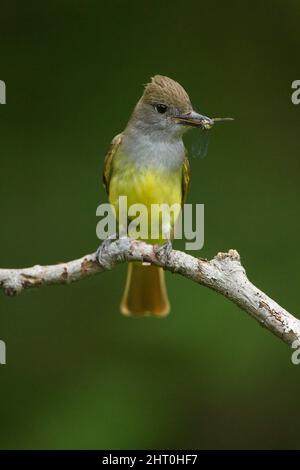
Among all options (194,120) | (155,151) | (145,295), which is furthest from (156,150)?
(145,295)

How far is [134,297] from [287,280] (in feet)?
3.11

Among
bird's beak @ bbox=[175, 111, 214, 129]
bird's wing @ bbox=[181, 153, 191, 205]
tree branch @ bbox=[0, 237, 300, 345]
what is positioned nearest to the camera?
tree branch @ bbox=[0, 237, 300, 345]

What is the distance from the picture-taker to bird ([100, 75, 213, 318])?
4301 mm

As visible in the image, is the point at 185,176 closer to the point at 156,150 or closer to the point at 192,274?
the point at 156,150

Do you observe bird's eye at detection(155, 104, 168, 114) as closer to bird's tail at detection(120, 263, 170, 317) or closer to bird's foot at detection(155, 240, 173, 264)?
bird's foot at detection(155, 240, 173, 264)

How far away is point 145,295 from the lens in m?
5.04

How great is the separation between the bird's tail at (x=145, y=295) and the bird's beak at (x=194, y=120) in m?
1.03

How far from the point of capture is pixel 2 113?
566cm

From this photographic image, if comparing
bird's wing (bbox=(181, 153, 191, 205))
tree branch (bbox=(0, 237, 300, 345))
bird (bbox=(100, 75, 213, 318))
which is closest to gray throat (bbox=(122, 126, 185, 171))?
bird (bbox=(100, 75, 213, 318))

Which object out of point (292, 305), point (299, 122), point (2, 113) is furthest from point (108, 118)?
point (292, 305)

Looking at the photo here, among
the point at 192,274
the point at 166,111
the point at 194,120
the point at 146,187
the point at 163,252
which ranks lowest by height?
the point at 192,274

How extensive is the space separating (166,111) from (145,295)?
1.14 m

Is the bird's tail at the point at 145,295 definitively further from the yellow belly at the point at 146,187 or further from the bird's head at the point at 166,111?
the bird's head at the point at 166,111

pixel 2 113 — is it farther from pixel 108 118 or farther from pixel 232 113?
pixel 232 113
